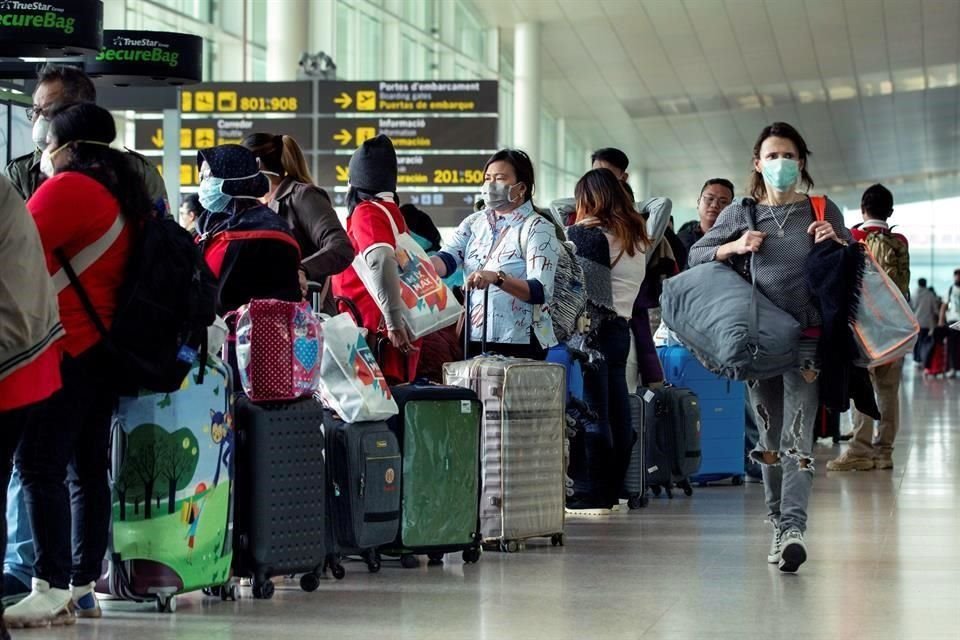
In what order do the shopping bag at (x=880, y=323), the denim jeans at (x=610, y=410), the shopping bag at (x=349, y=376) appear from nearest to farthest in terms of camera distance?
the shopping bag at (x=349, y=376)
the shopping bag at (x=880, y=323)
the denim jeans at (x=610, y=410)

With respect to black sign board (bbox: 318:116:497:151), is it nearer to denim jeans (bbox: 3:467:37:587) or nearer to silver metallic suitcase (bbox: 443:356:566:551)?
silver metallic suitcase (bbox: 443:356:566:551)

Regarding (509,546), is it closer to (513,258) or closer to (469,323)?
(469,323)

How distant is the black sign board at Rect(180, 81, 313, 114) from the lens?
17281 mm

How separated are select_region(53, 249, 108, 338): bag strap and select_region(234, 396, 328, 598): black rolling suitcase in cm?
73

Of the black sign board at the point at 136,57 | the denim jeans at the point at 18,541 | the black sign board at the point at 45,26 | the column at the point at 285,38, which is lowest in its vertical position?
the denim jeans at the point at 18,541

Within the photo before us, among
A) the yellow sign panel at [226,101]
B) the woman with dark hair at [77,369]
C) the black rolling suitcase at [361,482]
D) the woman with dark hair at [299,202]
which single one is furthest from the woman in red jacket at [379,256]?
the yellow sign panel at [226,101]

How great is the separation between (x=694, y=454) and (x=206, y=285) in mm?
4732

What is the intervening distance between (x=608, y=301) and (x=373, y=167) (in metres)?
1.78

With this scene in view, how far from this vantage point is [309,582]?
17.5 feet

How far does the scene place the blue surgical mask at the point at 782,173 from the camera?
581 cm

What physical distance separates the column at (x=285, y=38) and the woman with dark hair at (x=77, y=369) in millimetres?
14283

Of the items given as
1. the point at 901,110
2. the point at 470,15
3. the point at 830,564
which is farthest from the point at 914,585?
the point at 901,110

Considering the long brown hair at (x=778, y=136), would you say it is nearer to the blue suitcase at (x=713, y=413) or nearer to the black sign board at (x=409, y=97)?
the blue suitcase at (x=713, y=413)

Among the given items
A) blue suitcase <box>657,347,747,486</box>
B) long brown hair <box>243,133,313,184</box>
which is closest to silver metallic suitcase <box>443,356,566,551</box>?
long brown hair <box>243,133,313,184</box>
